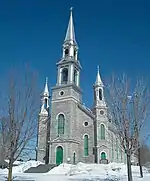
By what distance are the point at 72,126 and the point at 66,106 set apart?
4.23 metres

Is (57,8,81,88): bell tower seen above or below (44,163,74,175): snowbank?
above

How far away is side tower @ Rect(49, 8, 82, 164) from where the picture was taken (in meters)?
44.8

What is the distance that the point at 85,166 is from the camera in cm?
3919

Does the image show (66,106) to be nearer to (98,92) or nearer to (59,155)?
(98,92)

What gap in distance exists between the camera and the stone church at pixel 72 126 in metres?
45.0

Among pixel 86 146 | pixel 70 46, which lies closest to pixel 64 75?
pixel 70 46

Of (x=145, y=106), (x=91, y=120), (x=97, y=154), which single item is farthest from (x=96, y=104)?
(x=145, y=106)

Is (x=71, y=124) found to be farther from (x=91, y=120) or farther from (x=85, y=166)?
(x=85, y=166)

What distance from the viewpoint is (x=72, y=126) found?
46.3 m

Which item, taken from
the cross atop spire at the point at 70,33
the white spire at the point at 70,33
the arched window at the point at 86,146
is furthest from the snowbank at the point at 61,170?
the white spire at the point at 70,33

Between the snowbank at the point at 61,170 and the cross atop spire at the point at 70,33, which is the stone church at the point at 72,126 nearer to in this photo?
the cross atop spire at the point at 70,33

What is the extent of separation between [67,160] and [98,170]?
832cm

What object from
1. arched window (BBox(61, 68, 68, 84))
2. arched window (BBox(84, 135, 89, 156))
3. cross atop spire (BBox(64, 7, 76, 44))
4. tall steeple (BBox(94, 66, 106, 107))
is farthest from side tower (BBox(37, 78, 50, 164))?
cross atop spire (BBox(64, 7, 76, 44))

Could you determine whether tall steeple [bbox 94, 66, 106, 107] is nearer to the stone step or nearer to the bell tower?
the bell tower
